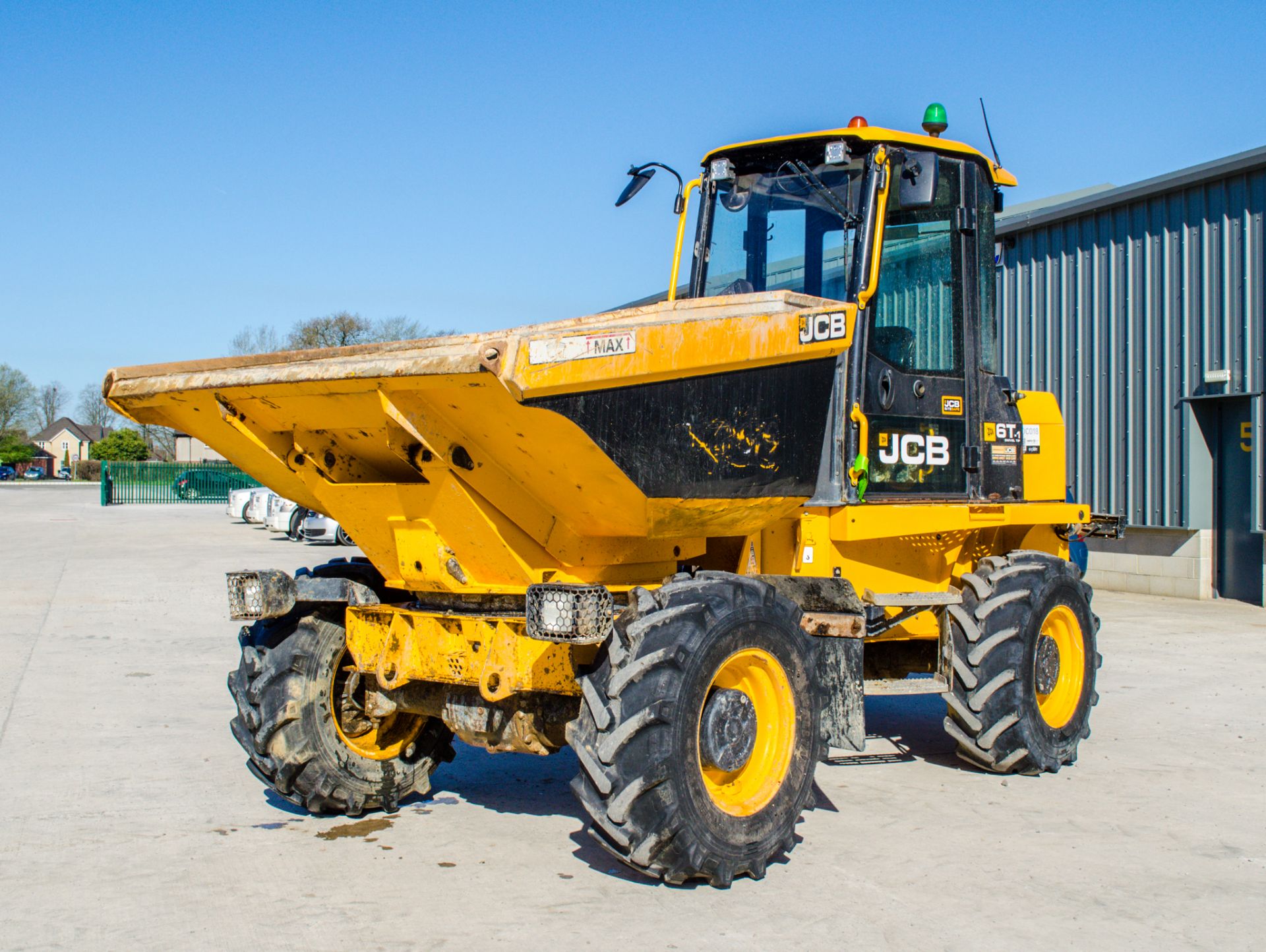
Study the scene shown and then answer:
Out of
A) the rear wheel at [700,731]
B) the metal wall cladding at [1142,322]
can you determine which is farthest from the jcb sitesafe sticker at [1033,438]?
the metal wall cladding at [1142,322]

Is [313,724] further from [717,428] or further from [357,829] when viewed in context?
[717,428]

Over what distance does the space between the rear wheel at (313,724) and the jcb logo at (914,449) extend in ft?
8.82

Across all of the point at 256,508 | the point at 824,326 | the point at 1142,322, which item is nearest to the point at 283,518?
the point at 256,508

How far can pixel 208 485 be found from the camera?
5125 centimetres

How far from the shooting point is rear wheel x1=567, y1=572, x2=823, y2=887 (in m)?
4.34

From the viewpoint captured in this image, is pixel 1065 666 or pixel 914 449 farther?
pixel 1065 666

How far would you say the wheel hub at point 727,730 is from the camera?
4.66 meters

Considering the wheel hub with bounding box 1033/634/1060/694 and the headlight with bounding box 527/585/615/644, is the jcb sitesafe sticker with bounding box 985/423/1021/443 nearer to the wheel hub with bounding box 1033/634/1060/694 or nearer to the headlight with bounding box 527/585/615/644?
the wheel hub with bounding box 1033/634/1060/694

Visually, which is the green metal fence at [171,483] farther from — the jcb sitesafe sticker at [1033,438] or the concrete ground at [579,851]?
the jcb sitesafe sticker at [1033,438]

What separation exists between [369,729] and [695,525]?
199 cm

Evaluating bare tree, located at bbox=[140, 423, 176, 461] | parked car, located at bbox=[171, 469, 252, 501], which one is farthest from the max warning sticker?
bare tree, located at bbox=[140, 423, 176, 461]

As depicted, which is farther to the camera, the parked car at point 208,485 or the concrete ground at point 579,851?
the parked car at point 208,485

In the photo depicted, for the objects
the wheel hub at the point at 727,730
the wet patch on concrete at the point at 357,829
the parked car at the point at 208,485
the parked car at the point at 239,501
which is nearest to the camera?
the wheel hub at the point at 727,730

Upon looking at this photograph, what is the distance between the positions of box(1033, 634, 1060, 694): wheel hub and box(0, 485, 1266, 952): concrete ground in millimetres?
519
